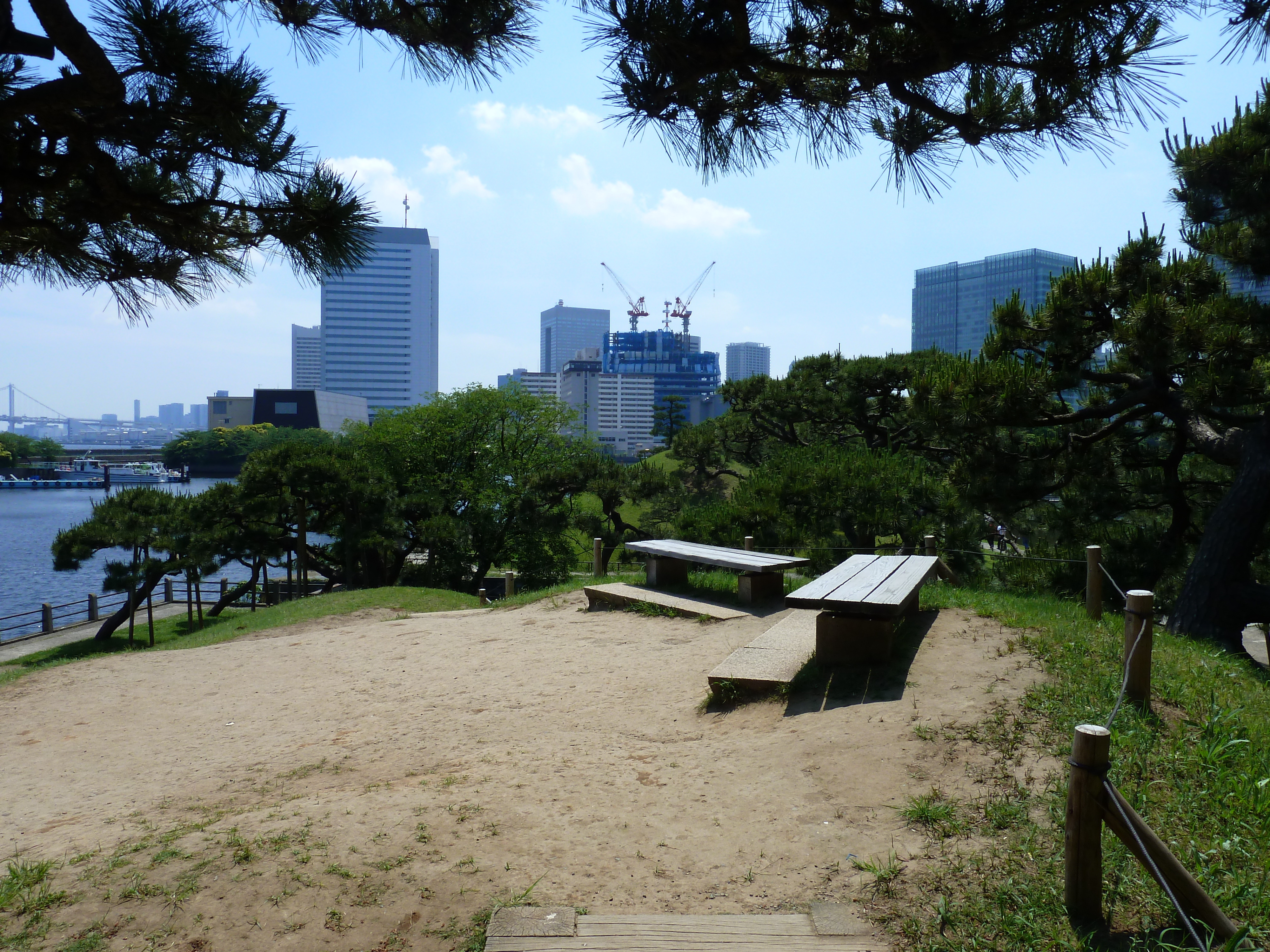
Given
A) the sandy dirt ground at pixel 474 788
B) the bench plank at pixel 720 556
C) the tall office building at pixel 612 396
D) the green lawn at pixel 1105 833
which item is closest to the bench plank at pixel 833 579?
the sandy dirt ground at pixel 474 788

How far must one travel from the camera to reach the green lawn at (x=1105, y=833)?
2373 mm

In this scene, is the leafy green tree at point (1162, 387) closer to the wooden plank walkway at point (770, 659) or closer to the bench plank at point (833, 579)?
the bench plank at point (833, 579)

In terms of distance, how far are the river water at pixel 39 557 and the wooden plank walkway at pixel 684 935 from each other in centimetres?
2064

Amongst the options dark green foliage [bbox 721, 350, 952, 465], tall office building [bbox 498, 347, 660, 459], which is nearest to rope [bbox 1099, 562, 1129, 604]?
dark green foliage [bbox 721, 350, 952, 465]

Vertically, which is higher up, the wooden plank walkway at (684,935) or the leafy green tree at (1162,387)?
the leafy green tree at (1162,387)

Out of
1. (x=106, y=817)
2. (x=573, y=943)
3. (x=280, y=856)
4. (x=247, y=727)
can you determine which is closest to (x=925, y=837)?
(x=573, y=943)

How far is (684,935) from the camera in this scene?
2484 mm

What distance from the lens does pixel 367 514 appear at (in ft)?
65.7

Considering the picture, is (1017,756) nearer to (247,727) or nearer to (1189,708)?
(1189,708)

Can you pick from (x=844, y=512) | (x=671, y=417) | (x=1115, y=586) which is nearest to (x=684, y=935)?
(x=1115, y=586)

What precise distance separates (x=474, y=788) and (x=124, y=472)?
103 meters

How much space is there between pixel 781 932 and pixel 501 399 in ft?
90.3

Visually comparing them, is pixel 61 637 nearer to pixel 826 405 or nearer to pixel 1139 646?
pixel 826 405

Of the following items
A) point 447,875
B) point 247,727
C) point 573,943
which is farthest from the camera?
point 247,727
